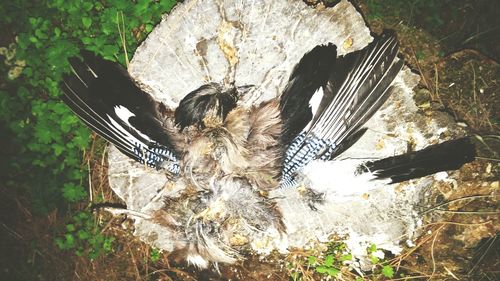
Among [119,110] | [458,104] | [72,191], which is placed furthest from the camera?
[72,191]

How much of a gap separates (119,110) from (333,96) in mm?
1570

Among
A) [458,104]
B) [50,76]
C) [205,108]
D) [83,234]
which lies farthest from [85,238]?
[458,104]

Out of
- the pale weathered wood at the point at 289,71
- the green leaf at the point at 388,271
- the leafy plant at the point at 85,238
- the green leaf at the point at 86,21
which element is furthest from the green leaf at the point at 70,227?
the green leaf at the point at 388,271

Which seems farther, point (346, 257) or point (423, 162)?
point (346, 257)

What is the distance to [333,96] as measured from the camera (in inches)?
112

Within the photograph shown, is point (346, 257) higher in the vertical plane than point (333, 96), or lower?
lower

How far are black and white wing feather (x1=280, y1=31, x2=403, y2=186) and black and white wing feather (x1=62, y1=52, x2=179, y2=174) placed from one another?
3.15 feet

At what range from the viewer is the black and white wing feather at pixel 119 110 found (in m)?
2.96

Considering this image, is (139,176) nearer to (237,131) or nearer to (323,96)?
(237,131)

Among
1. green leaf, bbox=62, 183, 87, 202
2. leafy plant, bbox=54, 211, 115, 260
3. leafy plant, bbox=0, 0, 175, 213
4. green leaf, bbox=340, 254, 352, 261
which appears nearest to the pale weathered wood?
green leaf, bbox=340, 254, 352, 261

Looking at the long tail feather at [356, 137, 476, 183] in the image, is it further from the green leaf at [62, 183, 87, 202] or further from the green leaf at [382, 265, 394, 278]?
the green leaf at [62, 183, 87, 202]

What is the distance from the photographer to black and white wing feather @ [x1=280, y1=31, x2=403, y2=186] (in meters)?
2.77

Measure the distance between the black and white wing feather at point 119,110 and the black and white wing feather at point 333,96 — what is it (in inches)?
37.8

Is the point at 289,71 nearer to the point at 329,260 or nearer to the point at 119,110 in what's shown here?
the point at 119,110
